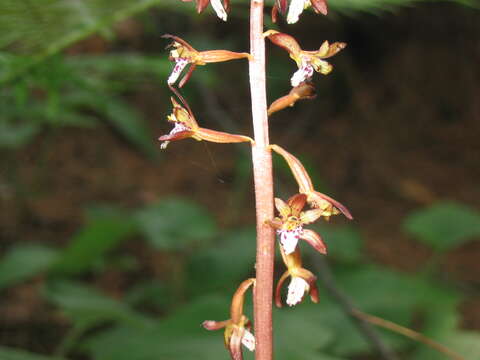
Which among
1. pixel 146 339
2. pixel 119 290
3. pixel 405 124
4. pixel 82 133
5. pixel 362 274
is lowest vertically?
pixel 146 339

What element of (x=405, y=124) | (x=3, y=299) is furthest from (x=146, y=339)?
(x=405, y=124)

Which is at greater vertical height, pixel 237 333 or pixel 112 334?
pixel 112 334

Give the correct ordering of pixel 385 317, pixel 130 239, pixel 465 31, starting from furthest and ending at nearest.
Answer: pixel 465 31 → pixel 130 239 → pixel 385 317

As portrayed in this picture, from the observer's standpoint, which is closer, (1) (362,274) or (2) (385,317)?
(2) (385,317)

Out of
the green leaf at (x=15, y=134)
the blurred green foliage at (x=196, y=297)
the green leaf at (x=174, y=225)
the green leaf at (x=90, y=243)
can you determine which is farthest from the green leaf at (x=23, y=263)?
the green leaf at (x=15, y=134)

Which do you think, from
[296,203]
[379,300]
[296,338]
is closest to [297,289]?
[296,203]

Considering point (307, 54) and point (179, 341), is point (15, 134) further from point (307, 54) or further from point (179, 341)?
point (307, 54)

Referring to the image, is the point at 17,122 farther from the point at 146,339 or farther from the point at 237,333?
the point at 237,333
